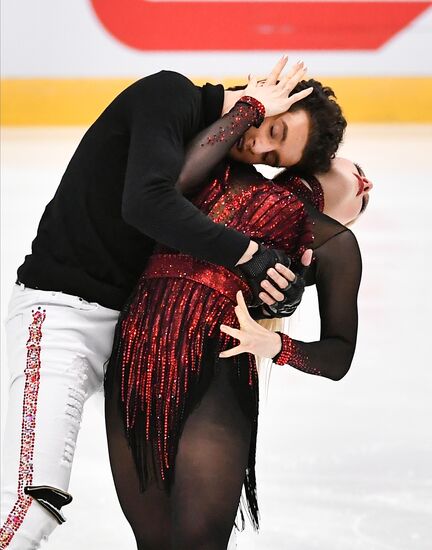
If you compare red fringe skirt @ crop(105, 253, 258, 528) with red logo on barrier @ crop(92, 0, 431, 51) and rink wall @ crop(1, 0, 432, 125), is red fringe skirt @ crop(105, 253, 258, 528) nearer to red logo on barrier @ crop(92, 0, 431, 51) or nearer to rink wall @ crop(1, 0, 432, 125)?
rink wall @ crop(1, 0, 432, 125)

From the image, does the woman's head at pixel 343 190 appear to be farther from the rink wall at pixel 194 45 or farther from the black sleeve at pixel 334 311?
the rink wall at pixel 194 45

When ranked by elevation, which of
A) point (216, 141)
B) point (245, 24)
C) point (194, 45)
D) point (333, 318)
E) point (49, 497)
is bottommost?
point (49, 497)

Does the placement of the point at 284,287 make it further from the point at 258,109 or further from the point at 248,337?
the point at 258,109

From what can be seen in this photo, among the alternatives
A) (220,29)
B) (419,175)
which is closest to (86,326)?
(419,175)

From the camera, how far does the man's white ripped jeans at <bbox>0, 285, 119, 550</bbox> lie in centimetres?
197

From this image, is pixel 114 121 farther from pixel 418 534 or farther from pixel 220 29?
pixel 220 29

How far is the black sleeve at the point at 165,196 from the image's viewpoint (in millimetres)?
1909

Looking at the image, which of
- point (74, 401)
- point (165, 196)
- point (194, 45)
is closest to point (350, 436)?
point (74, 401)

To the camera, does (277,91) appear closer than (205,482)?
No

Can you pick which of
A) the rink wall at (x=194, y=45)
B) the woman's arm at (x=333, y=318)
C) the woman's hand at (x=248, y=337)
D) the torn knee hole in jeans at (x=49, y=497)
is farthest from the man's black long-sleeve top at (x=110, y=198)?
the rink wall at (x=194, y=45)

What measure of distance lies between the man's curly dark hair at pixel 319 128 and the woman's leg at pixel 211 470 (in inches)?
19.3

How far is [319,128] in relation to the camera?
7.15 ft

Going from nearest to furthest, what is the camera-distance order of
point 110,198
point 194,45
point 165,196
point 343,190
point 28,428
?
point 165,196 < point 28,428 < point 110,198 < point 343,190 < point 194,45

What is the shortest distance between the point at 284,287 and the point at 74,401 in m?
0.48
